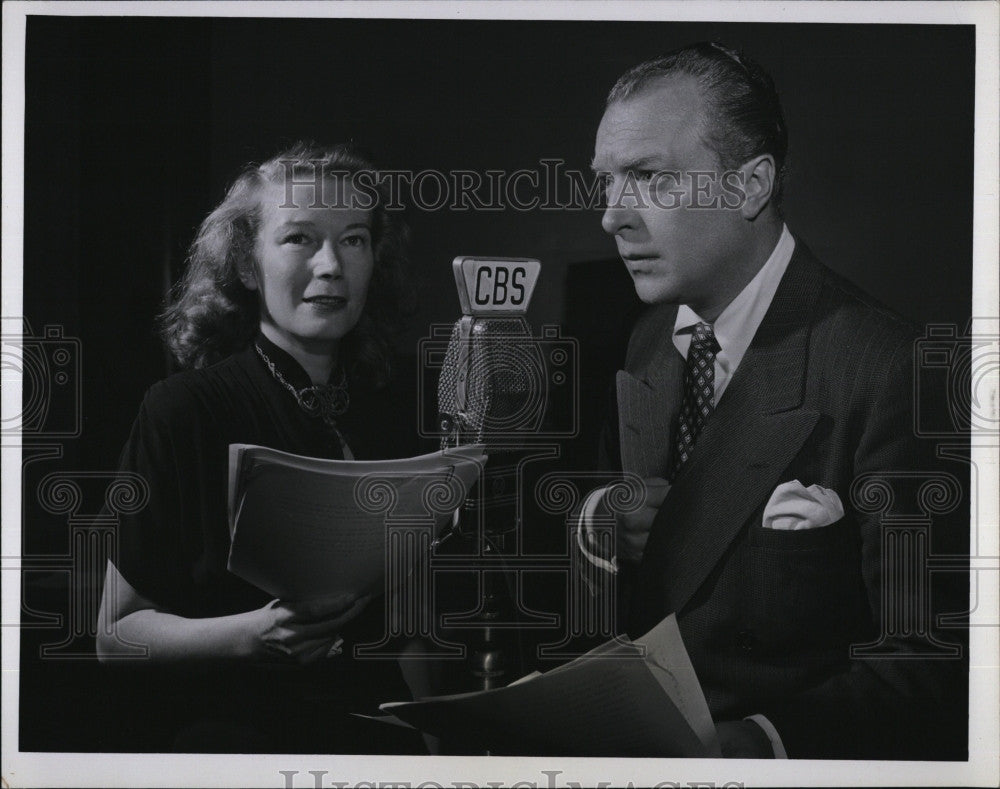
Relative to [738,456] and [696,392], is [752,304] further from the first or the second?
[738,456]

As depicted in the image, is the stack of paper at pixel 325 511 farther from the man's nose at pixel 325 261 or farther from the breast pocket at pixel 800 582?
the breast pocket at pixel 800 582

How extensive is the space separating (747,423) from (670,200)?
1.58ft

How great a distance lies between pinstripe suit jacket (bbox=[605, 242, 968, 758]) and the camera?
2.07 m

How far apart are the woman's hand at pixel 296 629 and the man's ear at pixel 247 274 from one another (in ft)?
2.16

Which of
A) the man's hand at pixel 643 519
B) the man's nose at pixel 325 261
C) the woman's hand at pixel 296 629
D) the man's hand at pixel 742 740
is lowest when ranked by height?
the man's hand at pixel 742 740

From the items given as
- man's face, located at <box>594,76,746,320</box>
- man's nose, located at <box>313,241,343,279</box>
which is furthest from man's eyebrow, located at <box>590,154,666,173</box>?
man's nose, located at <box>313,241,343,279</box>

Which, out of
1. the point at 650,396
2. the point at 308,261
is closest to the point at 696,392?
the point at 650,396

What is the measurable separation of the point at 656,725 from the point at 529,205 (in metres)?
1.12

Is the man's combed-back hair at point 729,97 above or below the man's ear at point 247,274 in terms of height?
above

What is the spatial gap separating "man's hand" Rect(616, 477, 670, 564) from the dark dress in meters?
0.49

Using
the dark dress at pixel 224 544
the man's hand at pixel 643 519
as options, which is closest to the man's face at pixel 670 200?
the man's hand at pixel 643 519

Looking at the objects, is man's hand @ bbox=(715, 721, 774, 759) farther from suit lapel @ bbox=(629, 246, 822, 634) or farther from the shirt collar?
the shirt collar

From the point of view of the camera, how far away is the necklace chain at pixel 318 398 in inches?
83.0

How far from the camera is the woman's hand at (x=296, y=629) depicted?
210 centimetres
